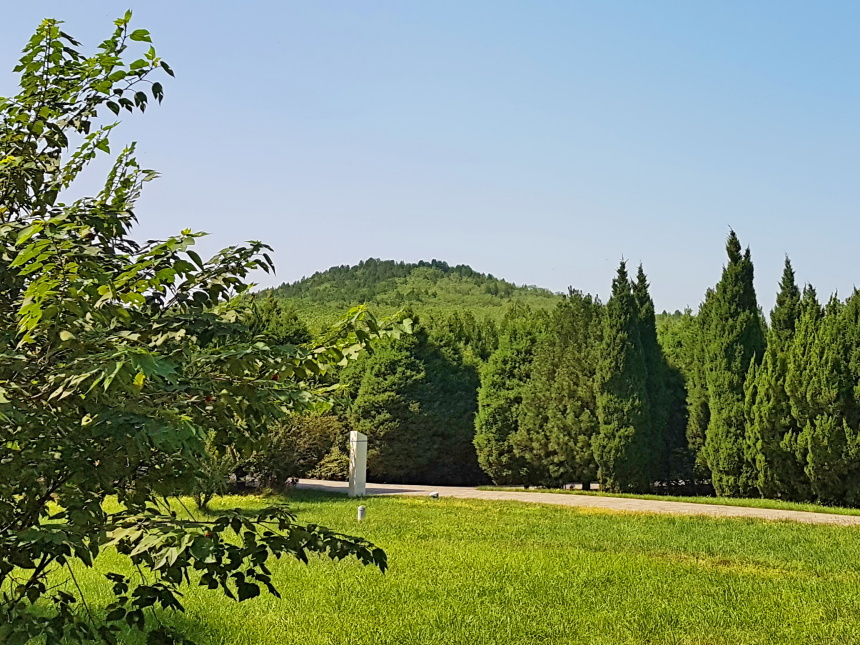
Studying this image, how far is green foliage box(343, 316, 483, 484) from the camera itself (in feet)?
71.5

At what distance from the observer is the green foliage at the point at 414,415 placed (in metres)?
21.8

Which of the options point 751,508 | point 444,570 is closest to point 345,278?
point 751,508

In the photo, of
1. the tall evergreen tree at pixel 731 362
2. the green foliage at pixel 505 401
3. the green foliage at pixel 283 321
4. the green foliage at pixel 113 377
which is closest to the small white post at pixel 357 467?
the green foliage at pixel 283 321

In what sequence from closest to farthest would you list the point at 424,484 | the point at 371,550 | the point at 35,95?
1. the point at 371,550
2. the point at 35,95
3. the point at 424,484

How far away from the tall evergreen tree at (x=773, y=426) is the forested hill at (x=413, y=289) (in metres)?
28.9

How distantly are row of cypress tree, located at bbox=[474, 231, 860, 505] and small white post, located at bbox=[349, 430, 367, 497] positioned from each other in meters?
4.22

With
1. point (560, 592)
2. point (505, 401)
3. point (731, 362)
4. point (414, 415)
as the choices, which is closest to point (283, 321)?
point (414, 415)

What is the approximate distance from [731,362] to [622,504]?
14.9 ft

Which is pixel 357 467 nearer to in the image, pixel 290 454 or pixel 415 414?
pixel 290 454

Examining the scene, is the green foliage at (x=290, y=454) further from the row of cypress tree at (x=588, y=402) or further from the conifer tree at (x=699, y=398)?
the conifer tree at (x=699, y=398)

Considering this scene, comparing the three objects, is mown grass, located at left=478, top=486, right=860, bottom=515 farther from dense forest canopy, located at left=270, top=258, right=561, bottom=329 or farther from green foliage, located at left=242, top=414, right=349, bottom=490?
dense forest canopy, located at left=270, top=258, right=561, bottom=329

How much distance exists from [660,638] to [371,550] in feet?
11.9

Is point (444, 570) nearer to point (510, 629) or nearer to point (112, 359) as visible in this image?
point (510, 629)

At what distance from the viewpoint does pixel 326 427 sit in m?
18.5
